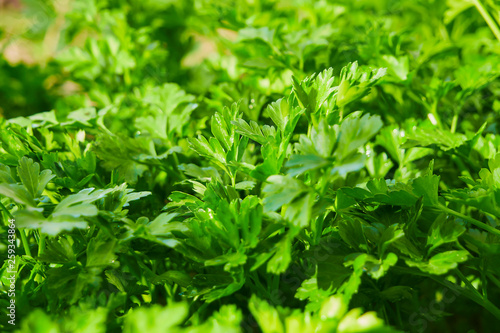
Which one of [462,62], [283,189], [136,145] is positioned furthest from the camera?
[462,62]

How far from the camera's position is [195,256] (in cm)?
58

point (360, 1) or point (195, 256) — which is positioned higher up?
point (360, 1)

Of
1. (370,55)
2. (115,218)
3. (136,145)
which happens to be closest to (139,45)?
(136,145)

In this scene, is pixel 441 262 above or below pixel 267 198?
below

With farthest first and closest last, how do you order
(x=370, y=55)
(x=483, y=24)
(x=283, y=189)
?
(x=483, y=24) < (x=370, y=55) < (x=283, y=189)

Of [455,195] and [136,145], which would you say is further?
[136,145]

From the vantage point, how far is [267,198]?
1.71ft

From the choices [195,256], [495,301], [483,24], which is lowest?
[495,301]

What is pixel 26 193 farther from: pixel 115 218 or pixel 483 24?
pixel 483 24

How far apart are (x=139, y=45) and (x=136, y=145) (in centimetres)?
52

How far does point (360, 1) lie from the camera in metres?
1.42

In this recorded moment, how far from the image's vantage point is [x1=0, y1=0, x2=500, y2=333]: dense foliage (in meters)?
0.53

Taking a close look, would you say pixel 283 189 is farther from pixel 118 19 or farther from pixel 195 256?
pixel 118 19

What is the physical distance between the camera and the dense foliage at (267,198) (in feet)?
1.75
